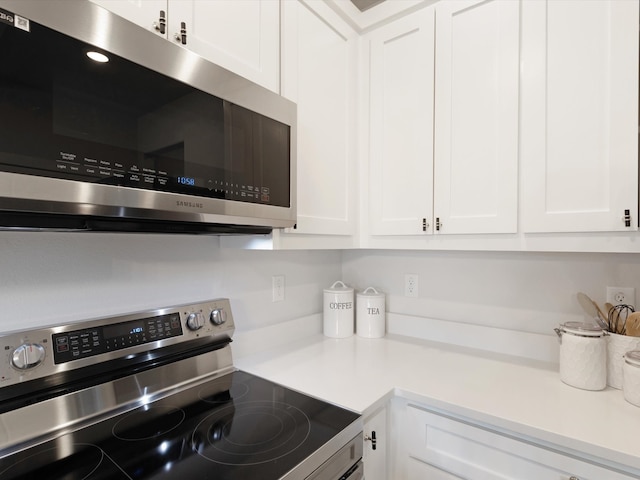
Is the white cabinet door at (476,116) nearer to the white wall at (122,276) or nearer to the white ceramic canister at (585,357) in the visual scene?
the white ceramic canister at (585,357)

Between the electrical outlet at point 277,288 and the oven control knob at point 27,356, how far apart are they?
84 cm

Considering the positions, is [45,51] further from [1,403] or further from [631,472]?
[631,472]

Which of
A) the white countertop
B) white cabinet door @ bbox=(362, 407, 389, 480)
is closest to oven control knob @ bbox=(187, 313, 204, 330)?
the white countertop

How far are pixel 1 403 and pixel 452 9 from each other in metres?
1.84

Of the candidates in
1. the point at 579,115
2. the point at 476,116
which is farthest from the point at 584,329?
the point at 476,116

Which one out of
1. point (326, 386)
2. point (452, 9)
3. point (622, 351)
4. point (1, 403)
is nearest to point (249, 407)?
point (326, 386)

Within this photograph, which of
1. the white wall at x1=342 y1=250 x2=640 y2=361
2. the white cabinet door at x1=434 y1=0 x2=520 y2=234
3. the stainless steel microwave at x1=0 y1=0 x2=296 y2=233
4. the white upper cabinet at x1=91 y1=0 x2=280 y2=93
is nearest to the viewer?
the stainless steel microwave at x1=0 y1=0 x2=296 y2=233

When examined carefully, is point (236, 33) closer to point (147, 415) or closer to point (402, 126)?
point (402, 126)

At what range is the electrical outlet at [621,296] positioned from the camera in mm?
1195

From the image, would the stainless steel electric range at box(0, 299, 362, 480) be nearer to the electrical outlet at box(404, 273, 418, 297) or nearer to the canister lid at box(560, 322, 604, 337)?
the canister lid at box(560, 322, 604, 337)

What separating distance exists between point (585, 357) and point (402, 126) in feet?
3.44

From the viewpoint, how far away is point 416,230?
1.38m

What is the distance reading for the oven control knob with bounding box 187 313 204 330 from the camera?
1.11m

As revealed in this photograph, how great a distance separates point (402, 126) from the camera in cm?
142
